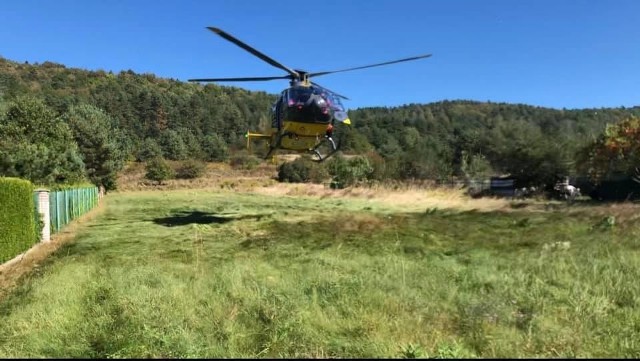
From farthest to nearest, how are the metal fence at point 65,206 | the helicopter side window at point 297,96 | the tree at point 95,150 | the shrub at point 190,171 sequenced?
the shrub at point 190,171 < the tree at point 95,150 < the helicopter side window at point 297,96 < the metal fence at point 65,206

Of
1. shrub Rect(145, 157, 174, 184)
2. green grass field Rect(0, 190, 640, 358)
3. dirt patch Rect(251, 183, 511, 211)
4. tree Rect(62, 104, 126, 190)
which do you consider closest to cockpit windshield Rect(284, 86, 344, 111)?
green grass field Rect(0, 190, 640, 358)

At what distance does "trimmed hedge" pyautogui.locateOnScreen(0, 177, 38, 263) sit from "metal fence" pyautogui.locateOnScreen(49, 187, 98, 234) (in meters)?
2.74

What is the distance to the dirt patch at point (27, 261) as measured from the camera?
367 inches

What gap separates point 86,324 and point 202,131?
127 meters

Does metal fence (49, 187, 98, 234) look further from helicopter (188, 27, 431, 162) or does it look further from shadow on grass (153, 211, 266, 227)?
helicopter (188, 27, 431, 162)

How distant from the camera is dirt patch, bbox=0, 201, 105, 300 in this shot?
30.6 feet

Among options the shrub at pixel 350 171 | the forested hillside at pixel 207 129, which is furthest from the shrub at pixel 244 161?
the shrub at pixel 350 171

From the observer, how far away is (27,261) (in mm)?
11789

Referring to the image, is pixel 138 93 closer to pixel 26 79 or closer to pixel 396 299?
pixel 26 79

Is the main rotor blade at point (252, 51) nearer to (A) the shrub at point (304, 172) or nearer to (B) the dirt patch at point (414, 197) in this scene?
(B) the dirt patch at point (414, 197)

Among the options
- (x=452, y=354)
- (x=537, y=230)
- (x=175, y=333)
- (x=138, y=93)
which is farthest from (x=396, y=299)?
(x=138, y=93)

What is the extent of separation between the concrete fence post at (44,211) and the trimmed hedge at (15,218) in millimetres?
788

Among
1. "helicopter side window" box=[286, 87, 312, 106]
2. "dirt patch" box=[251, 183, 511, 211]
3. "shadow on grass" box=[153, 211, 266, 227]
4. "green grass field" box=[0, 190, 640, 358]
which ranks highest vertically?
"helicopter side window" box=[286, 87, 312, 106]

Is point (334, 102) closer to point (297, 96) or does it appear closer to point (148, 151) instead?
point (297, 96)
